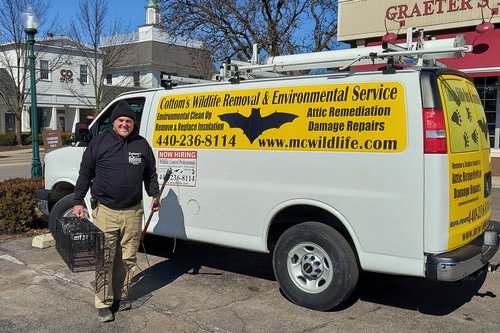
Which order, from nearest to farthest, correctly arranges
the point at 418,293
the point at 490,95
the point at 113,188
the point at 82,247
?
1. the point at 82,247
2. the point at 113,188
3. the point at 418,293
4. the point at 490,95

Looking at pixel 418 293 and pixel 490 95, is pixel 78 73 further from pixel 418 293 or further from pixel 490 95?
pixel 418 293

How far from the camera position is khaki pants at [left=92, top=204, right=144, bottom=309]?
4410mm

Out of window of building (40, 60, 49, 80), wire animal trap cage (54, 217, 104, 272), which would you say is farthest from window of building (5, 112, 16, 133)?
wire animal trap cage (54, 217, 104, 272)

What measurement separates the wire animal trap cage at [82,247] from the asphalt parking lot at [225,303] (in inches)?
20.3

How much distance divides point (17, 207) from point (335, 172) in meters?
5.45

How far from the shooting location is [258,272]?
5.83 metres

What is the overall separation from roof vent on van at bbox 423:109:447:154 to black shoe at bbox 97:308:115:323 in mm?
2974

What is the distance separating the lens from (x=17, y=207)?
25.1 ft

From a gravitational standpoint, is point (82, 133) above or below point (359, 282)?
above

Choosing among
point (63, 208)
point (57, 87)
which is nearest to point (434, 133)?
point (63, 208)

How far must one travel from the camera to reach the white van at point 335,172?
3.97 metres

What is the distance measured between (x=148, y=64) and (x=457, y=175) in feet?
138

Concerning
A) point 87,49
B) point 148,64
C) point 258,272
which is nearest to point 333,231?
point 258,272

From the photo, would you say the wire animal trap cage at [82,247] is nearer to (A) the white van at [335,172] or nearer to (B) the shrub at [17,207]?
(A) the white van at [335,172]
